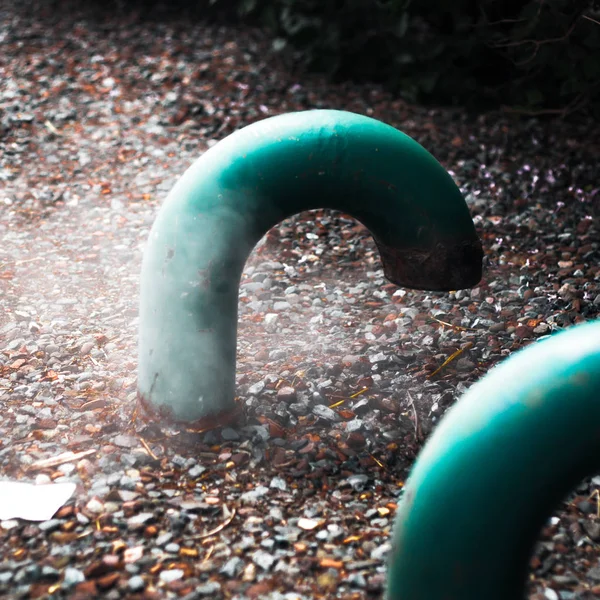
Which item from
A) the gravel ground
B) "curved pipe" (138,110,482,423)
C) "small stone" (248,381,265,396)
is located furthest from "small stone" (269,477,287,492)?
"small stone" (248,381,265,396)

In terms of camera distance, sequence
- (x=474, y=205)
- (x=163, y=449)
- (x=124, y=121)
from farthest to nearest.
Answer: (x=124, y=121)
(x=474, y=205)
(x=163, y=449)

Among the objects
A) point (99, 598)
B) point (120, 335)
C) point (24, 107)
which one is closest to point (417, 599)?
point (99, 598)

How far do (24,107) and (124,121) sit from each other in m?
0.76

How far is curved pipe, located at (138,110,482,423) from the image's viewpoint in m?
2.36

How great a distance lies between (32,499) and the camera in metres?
2.23

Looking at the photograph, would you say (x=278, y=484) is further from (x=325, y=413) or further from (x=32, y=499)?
(x=32, y=499)

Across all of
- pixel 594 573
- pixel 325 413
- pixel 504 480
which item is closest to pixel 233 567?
pixel 325 413

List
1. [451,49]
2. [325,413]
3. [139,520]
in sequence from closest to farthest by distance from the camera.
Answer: [139,520] < [325,413] < [451,49]

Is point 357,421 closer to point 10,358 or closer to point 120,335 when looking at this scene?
point 120,335

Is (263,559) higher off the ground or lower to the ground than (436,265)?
lower

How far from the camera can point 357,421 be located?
8.55ft

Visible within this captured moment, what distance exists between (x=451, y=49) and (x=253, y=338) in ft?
10.1

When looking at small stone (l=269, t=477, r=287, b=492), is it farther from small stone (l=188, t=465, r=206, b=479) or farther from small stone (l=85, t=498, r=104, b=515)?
small stone (l=85, t=498, r=104, b=515)

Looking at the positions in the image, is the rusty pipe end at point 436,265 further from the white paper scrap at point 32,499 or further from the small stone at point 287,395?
the white paper scrap at point 32,499
